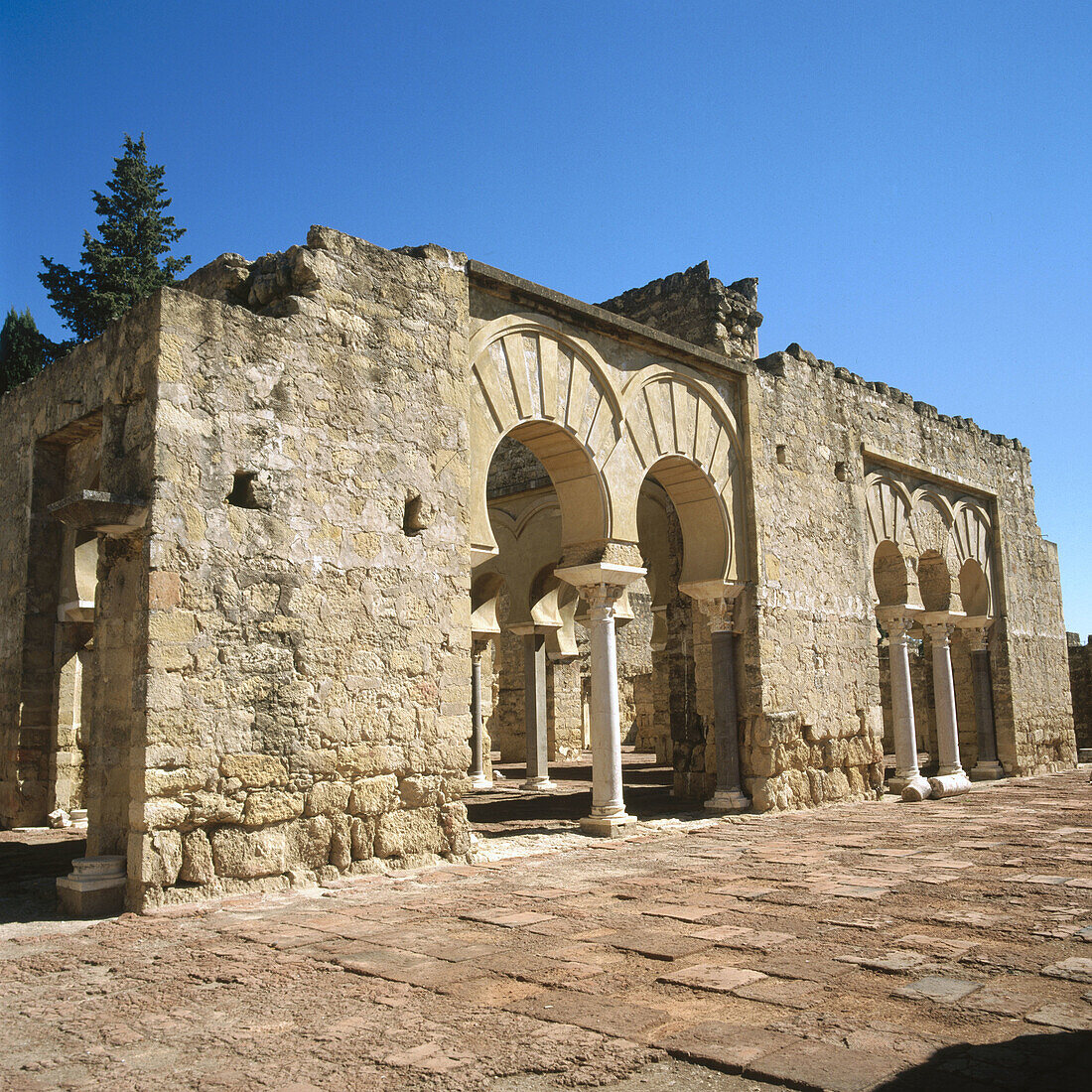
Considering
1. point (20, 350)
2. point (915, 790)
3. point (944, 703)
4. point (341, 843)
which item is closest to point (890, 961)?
point (341, 843)

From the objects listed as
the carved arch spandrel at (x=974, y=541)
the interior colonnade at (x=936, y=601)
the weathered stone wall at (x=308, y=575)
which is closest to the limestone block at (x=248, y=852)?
the weathered stone wall at (x=308, y=575)

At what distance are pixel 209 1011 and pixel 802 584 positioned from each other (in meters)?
7.45

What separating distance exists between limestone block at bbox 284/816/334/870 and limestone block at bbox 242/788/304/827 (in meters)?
0.08

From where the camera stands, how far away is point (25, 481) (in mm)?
8062

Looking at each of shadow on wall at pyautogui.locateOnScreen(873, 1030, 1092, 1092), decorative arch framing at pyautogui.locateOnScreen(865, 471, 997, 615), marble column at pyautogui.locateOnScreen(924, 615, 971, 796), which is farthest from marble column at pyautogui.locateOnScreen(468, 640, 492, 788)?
shadow on wall at pyautogui.locateOnScreen(873, 1030, 1092, 1092)

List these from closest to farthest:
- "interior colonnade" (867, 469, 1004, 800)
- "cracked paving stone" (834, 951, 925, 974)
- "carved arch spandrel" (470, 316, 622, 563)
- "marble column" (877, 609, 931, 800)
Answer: "cracked paving stone" (834, 951, 925, 974) < "carved arch spandrel" (470, 316, 622, 563) < "marble column" (877, 609, 931, 800) < "interior colonnade" (867, 469, 1004, 800)

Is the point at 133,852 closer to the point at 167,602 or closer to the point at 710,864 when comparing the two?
the point at 167,602

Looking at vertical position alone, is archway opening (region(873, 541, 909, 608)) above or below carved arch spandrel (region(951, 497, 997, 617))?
below

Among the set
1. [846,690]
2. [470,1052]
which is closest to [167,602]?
[470,1052]

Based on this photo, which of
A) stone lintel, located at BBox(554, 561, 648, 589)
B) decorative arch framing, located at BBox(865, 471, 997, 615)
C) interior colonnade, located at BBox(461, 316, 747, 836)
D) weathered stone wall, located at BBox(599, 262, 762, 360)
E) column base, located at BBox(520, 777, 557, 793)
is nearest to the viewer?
interior colonnade, located at BBox(461, 316, 747, 836)

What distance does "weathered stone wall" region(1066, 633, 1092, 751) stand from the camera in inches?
696

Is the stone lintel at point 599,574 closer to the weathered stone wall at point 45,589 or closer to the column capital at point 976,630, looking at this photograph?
the weathered stone wall at point 45,589

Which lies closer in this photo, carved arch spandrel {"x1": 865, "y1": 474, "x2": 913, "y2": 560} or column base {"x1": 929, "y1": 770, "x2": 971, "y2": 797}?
column base {"x1": 929, "y1": 770, "x2": 971, "y2": 797}

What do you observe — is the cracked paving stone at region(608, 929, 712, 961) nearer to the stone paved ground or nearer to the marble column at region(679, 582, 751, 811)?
the stone paved ground
